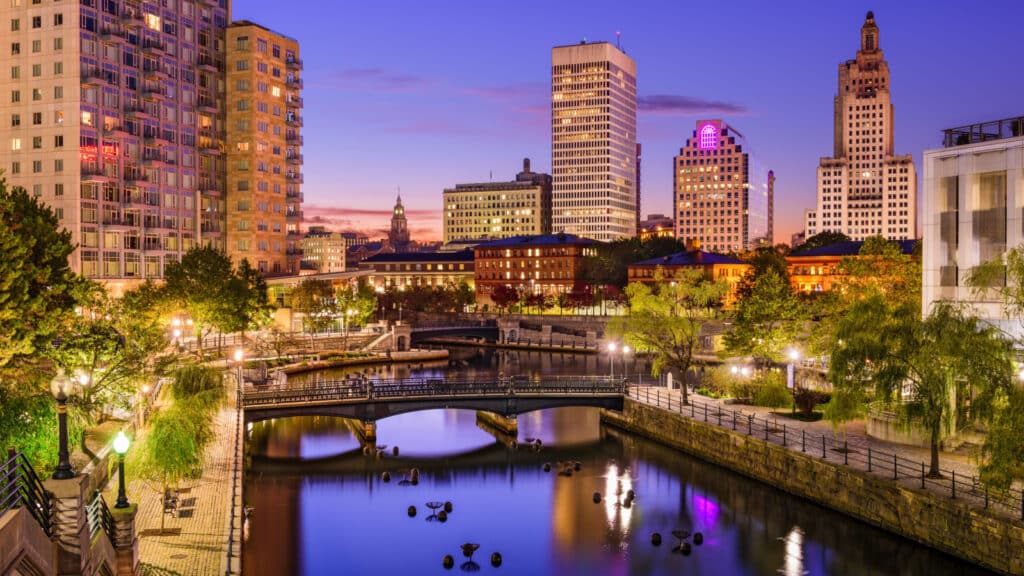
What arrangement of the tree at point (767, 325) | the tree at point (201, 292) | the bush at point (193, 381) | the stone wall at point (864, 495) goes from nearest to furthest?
the stone wall at point (864, 495)
the bush at point (193, 381)
the tree at point (767, 325)
the tree at point (201, 292)

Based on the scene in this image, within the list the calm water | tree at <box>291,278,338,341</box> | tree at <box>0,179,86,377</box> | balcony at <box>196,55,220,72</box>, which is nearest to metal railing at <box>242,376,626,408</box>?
the calm water

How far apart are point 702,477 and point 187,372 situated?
32.1 meters

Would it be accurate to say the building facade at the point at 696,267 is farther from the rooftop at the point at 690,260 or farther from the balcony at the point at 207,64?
the balcony at the point at 207,64

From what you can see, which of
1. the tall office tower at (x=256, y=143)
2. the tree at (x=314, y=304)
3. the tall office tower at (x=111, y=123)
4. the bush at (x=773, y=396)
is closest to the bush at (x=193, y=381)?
the bush at (x=773, y=396)

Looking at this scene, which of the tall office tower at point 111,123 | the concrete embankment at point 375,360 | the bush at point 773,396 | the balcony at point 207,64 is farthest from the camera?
the balcony at point 207,64

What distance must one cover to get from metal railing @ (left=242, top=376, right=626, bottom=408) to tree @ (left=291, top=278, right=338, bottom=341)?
49039 millimetres

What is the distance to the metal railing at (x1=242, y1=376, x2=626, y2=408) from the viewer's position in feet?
211

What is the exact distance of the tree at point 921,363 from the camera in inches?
1465

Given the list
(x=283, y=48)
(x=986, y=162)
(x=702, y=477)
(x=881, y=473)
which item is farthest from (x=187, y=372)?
(x=283, y=48)

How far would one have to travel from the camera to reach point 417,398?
2579 inches

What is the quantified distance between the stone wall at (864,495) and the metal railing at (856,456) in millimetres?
497

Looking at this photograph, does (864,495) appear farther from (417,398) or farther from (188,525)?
(417,398)

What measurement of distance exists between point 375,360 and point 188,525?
81.3 metres

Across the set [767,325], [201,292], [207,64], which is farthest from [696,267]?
[201,292]
